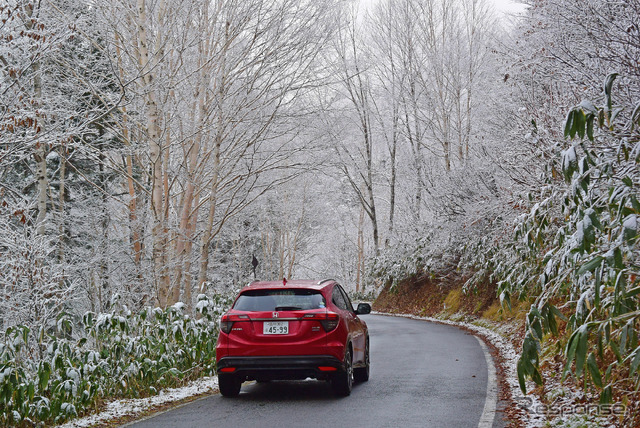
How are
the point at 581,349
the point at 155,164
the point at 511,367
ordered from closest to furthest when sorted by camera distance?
the point at 581,349, the point at 511,367, the point at 155,164

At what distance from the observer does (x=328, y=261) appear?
73.9 meters

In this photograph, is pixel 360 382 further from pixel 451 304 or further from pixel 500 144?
pixel 451 304

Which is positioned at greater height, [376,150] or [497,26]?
[497,26]

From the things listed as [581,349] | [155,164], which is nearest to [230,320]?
[155,164]

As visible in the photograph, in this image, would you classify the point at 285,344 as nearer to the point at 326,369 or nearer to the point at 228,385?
the point at 326,369

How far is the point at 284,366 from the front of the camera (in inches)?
340

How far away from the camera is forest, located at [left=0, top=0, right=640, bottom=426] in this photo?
6.34m

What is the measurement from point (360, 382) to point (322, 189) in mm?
39676

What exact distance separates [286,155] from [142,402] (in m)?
9.24

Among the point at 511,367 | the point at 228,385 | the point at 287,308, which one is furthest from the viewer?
the point at 511,367

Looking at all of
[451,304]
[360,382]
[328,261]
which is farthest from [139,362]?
[328,261]

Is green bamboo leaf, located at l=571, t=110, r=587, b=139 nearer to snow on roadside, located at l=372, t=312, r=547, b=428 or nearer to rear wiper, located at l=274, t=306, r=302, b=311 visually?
snow on roadside, located at l=372, t=312, r=547, b=428

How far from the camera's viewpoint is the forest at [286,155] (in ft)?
20.8

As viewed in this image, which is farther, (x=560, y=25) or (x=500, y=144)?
(x=500, y=144)
